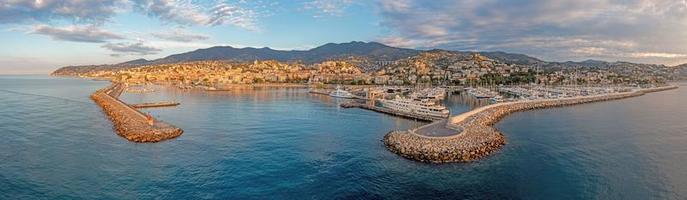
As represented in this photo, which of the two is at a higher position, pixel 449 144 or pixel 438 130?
pixel 438 130

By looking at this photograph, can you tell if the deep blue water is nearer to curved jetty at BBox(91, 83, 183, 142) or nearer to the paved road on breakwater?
curved jetty at BBox(91, 83, 183, 142)

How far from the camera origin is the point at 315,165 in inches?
936

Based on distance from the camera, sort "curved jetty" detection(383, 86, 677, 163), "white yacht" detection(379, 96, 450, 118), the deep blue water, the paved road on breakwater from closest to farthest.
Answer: the deep blue water → "curved jetty" detection(383, 86, 677, 163) → the paved road on breakwater → "white yacht" detection(379, 96, 450, 118)

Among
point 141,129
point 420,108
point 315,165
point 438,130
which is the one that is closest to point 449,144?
point 438,130

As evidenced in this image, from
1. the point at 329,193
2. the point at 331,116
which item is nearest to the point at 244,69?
the point at 331,116

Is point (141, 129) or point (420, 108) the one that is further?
point (420, 108)

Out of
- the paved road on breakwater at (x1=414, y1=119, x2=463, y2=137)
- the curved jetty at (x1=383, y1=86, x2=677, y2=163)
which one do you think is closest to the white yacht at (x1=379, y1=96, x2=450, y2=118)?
the curved jetty at (x1=383, y1=86, x2=677, y2=163)

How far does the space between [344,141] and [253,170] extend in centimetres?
1045

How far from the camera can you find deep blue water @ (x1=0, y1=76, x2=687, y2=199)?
19.2 m

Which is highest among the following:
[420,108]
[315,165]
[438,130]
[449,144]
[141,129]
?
[420,108]

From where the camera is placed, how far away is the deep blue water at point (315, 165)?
63.0ft

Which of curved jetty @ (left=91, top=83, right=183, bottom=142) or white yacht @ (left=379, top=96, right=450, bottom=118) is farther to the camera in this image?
white yacht @ (left=379, top=96, right=450, bottom=118)

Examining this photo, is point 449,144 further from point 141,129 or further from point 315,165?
point 141,129

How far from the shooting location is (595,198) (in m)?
18.7
